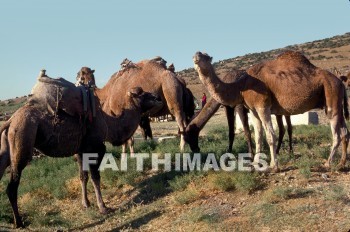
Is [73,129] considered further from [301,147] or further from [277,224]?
[301,147]

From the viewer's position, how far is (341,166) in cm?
884

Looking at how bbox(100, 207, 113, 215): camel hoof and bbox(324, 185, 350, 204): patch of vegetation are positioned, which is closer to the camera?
bbox(324, 185, 350, 204): patch of vegetation

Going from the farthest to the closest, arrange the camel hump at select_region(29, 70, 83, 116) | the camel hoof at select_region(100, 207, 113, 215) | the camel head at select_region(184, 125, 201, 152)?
the camel head at select_region(184, 125, 201, 152)
the camel hoof at select_region(100, 207, 113, 215)
the camel hump at select_region(29, 70, 83, 116)

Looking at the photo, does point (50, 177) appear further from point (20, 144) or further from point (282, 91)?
point (282, 91)

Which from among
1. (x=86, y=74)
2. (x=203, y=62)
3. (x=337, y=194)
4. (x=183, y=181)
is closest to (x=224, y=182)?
(x=183, y=181)

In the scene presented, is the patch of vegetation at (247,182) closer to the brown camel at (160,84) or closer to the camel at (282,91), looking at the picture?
the camel at (282,91)

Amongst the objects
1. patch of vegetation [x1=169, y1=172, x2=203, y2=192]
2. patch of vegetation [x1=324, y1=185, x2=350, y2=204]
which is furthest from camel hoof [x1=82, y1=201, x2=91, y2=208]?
patch of vegetation [x1=324, y1=185, x2=350, y2=204]

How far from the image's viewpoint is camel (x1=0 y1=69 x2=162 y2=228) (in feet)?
27.4

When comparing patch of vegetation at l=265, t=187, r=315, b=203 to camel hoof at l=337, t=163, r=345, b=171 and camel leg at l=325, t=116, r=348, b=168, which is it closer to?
camel hoof at l=337, t=163, r=345, b=171

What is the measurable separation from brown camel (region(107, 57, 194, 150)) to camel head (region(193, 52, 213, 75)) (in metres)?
2.51

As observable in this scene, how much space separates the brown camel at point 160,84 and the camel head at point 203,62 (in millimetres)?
2510

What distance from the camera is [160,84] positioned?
11.9 m

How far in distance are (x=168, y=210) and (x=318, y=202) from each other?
2.53 metres

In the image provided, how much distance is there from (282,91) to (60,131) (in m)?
4.08
